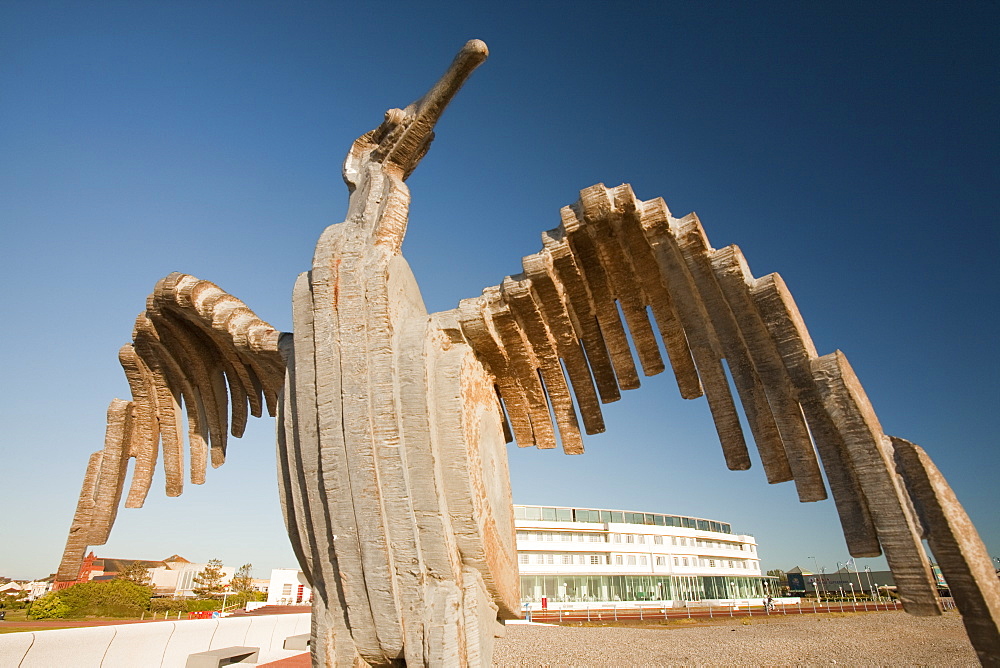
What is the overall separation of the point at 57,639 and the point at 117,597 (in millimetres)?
20557

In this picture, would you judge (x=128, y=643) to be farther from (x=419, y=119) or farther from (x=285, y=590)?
(x=285, y=590)

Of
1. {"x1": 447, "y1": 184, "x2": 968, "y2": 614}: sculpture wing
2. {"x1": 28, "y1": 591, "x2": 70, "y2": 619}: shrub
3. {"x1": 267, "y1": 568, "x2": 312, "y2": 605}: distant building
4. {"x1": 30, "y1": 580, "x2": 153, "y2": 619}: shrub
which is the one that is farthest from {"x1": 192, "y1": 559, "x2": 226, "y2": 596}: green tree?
{"x1": 447, "y1": 184, "x2": 968, "y2": 614}: sculpture wing

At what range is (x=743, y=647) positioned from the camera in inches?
574

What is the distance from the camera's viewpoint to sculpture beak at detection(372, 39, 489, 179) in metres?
5.46

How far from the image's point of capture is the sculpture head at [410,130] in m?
5.45

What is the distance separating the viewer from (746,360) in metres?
4.93

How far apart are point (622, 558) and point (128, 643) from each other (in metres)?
36.7

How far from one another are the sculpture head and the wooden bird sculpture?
0.02m

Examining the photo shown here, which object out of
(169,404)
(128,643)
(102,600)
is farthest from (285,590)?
(169,404)

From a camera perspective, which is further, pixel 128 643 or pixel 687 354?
pixel 128 643

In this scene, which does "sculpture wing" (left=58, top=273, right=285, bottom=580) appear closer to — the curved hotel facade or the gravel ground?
the gravel ground

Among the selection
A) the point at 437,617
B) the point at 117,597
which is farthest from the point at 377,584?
the point at 117,597

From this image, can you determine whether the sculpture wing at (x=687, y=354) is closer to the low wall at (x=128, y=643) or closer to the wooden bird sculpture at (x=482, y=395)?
the wooden bird sculpture at (x=482, y=395)

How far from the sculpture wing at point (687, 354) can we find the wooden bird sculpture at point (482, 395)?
0.02 meters
